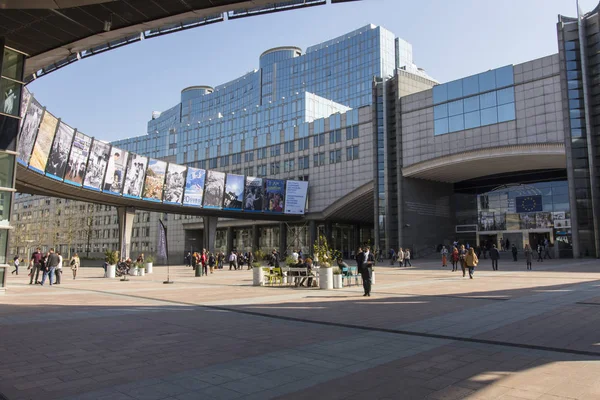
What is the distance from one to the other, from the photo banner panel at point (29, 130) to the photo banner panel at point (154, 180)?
1654 cm

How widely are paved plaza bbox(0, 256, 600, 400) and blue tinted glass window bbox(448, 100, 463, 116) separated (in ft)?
130

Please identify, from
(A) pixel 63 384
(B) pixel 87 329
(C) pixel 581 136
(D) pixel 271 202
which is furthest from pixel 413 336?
(D) pixel 271 202

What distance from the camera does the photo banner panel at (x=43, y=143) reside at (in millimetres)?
26125

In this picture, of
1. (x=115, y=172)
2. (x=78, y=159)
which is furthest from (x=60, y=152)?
(x=115, y=172)

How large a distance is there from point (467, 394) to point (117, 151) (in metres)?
38.1

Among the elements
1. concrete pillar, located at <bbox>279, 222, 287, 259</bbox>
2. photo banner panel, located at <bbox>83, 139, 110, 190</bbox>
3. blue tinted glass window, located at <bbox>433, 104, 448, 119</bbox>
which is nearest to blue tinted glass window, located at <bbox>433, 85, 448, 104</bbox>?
blue tinted glass window, located at <bbox>433, 104, 448, 119</bbox>

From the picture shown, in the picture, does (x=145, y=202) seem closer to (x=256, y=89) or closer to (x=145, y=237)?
(x=145, y=237)

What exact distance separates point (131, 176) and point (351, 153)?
30.7 m

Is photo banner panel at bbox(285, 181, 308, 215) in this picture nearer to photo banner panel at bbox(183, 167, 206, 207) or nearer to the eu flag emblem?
photo banner panel at bbox(183, 167, 206, 207)

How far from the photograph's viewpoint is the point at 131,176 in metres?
40.1

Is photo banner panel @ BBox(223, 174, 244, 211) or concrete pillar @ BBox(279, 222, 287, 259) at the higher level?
photo banner panel @ BBox(223, 174, 244, 211)

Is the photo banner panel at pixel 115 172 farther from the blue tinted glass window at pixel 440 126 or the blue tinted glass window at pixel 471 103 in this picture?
the blue tinted glass window at pixel 471 103

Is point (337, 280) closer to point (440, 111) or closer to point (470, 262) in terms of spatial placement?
point (470, 262)

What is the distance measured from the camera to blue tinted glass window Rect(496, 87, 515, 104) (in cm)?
4575
